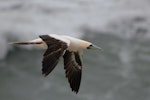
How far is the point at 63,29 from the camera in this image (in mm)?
16016

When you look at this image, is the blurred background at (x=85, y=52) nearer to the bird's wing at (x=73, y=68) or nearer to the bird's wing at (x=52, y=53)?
the bird's wing at (x=73, y=68)

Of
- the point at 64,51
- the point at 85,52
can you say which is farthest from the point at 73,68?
the point at 85,52

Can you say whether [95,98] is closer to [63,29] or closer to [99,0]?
[63,29]

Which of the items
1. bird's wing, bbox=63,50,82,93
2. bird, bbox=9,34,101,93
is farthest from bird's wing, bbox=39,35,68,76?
bird's wing, bbox=63,50,82,93

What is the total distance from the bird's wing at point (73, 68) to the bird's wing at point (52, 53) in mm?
606

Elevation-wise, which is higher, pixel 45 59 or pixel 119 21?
pixel 45 59

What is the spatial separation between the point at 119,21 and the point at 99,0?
33.0 inches

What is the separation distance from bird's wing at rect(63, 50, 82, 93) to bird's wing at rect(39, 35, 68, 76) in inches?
23.8

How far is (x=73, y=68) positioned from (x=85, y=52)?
30.9 feet

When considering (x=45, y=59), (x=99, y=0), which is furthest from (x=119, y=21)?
(x=45, y=59)

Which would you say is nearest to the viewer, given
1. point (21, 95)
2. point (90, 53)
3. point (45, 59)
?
point (45, 59)

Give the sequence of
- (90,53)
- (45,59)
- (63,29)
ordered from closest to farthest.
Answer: (45,59), (90,53), (63,29)

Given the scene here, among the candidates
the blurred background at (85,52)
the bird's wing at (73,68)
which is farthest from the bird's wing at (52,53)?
the blurred background at (85,52)

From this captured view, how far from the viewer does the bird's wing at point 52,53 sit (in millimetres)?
4488
